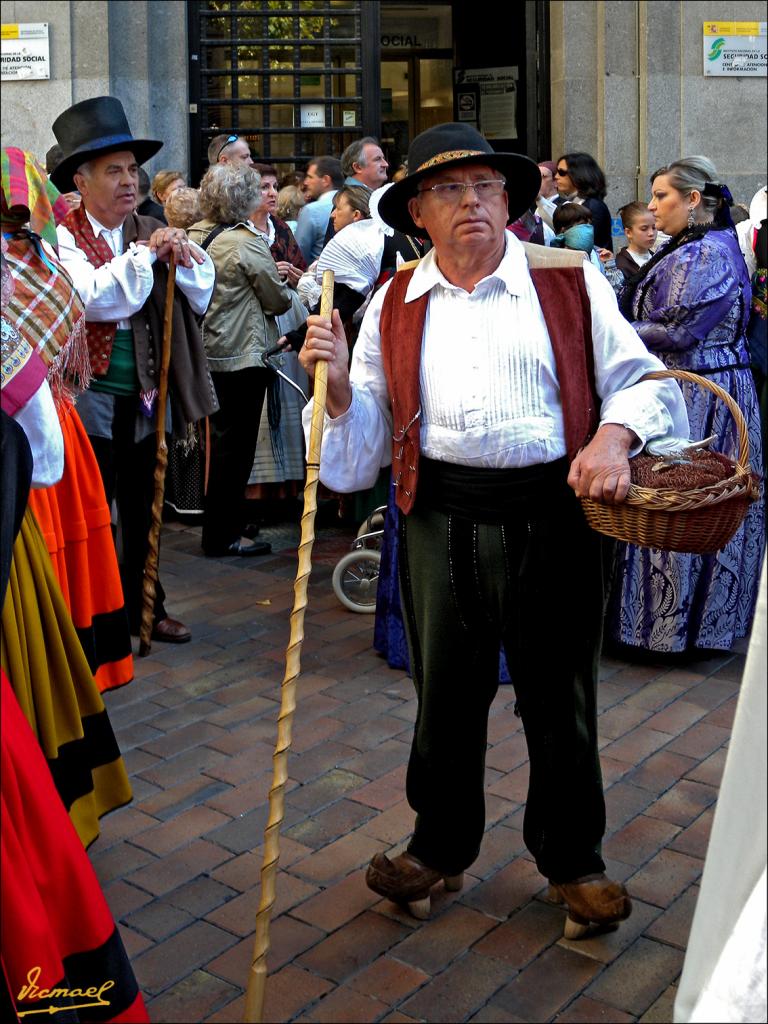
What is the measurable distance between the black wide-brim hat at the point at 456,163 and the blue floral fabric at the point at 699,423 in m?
2.16

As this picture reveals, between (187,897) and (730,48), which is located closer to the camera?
(187,897)

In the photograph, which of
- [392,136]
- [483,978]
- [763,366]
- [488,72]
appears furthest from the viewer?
[392,136]

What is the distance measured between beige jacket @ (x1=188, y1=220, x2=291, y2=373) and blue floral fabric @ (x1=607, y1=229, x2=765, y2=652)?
8.09ft

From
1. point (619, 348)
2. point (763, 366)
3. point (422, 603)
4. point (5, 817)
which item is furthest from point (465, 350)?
point (763, 366)

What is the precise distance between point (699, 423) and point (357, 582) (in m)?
1.88

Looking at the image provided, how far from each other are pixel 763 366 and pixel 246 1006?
4.02m

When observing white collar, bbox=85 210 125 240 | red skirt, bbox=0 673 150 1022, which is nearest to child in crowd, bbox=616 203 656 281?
white collar, bbox=85 210 125 240

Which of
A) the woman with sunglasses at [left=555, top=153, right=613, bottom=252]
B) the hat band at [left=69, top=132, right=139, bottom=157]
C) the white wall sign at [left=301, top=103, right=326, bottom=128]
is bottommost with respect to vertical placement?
the hat band at [left=69, top=132, right=139, bottom=157]

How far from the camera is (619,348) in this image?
339 cm

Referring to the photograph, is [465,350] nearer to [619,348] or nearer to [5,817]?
[619,348]

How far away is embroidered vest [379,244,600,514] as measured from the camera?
3375mm

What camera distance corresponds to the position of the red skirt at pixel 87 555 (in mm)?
4648

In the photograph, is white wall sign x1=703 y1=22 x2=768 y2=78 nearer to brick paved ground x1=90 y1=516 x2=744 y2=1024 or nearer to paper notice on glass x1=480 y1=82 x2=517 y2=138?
paper notice on glass x1=480 y1=82 x2=517 y2=138

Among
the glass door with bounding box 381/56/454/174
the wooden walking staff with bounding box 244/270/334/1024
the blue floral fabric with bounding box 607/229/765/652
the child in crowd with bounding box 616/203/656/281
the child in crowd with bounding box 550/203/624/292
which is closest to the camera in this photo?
the wooden walking staff with bounding box 244/270/334/1024
